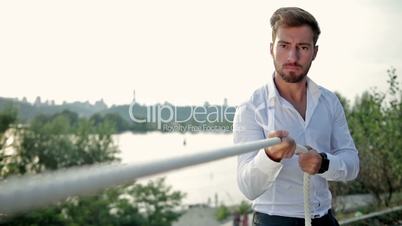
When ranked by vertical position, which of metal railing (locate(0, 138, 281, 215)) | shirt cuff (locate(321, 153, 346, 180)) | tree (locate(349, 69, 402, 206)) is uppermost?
metal railing (locate(0, 138, 281, 215))

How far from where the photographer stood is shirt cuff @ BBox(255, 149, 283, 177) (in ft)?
3.84

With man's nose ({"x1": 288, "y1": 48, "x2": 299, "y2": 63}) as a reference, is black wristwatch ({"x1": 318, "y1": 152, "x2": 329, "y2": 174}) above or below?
below

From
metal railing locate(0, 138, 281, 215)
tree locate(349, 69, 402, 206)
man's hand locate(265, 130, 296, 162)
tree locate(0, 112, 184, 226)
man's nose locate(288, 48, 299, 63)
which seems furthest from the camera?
tree locate(349, 69, 402, 206)

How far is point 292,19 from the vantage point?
1337 millimetres

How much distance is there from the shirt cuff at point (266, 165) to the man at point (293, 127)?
5cm

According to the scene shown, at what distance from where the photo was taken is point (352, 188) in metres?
5.58

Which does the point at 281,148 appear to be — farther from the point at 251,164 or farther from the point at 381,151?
the point at 381,151

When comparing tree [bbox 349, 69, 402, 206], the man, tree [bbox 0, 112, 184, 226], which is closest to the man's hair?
the man

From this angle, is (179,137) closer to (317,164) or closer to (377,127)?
Answer: (317,164)

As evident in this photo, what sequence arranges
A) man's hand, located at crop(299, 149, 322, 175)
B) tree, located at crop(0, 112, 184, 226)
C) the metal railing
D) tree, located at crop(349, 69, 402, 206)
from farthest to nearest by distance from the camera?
tree, located at crop(349, 69, 402, 206) → tree, located at crop(0, 112, 184, 226) → man's hand, located at crop(299, 149, 322, 175) → the metal railing

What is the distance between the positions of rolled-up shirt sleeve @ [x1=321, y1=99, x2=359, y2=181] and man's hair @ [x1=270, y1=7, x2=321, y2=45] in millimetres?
235

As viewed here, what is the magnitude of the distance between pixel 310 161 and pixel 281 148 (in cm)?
13

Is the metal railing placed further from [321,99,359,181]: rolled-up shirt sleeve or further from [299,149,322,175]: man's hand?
[321,99,359,181]: rolled-up shirt sleeve

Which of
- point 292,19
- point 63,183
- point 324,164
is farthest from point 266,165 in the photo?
point 63,183
